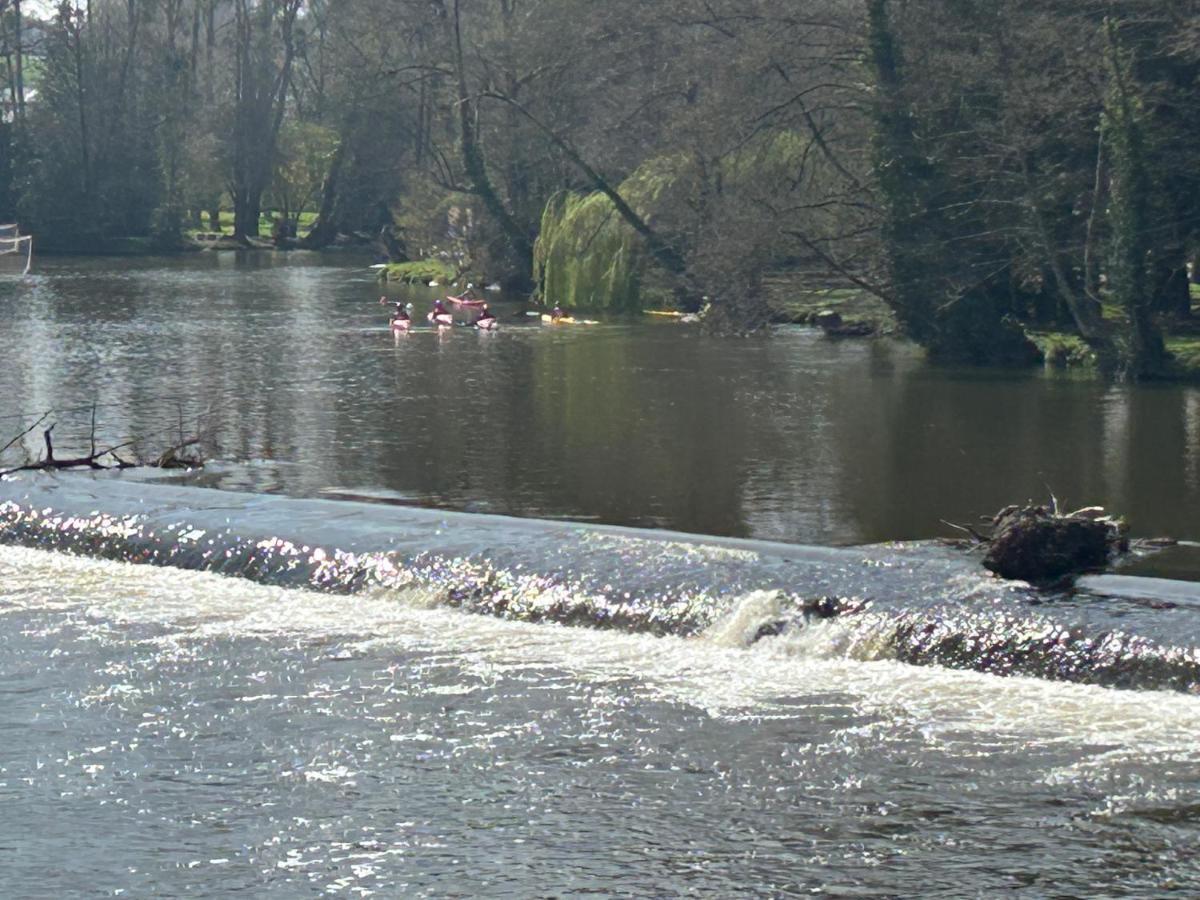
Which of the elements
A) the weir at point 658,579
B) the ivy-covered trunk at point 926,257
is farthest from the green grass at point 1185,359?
the weir at point 658,579

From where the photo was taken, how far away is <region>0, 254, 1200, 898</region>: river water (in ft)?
30.1

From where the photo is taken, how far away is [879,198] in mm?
31484

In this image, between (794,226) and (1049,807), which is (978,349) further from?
(1049,807)

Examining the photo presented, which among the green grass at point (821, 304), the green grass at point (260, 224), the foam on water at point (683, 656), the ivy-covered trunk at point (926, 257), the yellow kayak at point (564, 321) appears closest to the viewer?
the foam on water at point (683, 656)

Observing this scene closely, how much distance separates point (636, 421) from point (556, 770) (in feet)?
47.7

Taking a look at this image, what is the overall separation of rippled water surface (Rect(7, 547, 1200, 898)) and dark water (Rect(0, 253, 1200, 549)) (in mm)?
5266

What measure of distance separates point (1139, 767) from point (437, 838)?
3837 millimetres

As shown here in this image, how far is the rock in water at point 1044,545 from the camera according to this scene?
13094 millimetres

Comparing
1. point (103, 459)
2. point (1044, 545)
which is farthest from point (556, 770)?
point (103, 459)

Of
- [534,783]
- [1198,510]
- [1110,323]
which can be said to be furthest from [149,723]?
[1110,323]

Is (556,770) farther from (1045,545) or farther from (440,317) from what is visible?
(440,317)

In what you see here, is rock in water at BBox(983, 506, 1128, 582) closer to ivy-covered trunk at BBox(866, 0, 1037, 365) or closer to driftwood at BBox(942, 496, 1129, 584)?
driftwood at BBox(942, 496, 1129, 584)

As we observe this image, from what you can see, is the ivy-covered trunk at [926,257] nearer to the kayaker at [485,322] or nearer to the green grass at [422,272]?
the kayaker at [485,322]

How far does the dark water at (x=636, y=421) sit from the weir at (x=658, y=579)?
7.58ft
